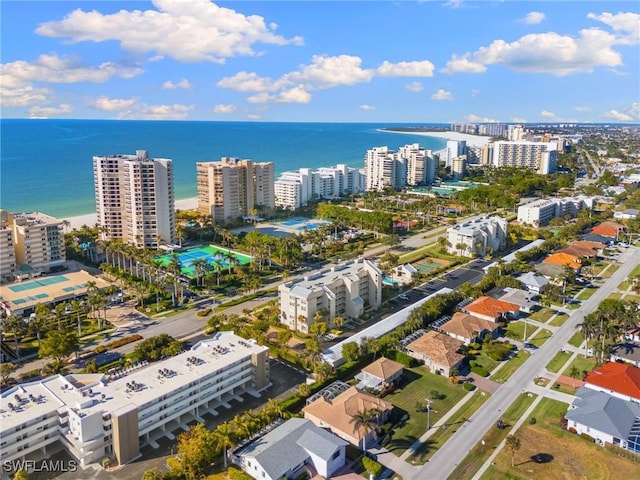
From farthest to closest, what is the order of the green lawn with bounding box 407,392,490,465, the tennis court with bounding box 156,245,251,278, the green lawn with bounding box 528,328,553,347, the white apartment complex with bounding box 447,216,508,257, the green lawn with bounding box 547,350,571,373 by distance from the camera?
1. the white apartment complex with bounding box 447,216,508,257
2. the tennis court with bounding box 156,245,251,278
3. the green lawn with bounding box 528,328,553,347
4. the green lawn with bounding box 547,350,571,373
5. the green lawn with bounding box 407,392,490,465

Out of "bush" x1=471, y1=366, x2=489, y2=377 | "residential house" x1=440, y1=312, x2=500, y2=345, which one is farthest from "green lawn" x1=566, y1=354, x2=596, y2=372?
"residential house" x1=440, y1=312, x2=500, y2=345

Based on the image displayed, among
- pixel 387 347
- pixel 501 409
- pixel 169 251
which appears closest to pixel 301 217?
pixel 169 251

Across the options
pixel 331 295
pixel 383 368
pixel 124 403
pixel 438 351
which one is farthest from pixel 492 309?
pixel 124 403

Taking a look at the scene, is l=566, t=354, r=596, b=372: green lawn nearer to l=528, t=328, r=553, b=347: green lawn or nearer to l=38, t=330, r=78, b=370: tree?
l=528, t=328, r=553, b=347: green lawn

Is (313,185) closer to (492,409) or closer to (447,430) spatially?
(492,409)

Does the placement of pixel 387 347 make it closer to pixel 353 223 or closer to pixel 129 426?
pixel 129 426

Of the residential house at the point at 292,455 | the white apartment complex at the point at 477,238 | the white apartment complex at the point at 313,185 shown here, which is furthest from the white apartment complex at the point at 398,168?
the residential house at the point at 292,455
